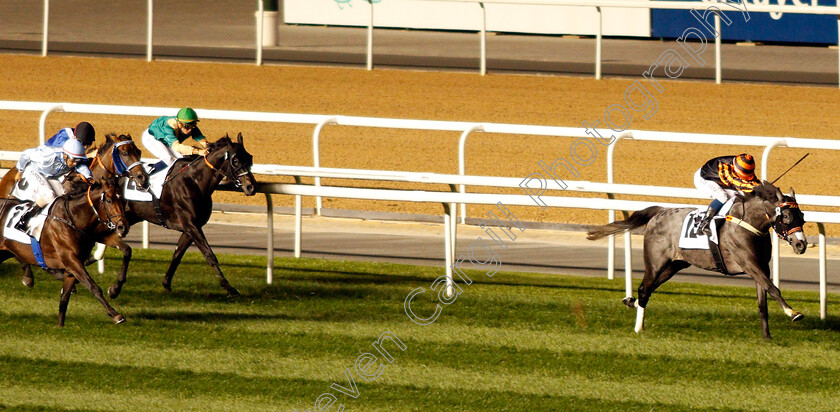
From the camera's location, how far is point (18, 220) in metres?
6.90

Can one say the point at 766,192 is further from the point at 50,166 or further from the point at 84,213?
the point at 50,166

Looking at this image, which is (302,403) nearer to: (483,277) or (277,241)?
(483,277)

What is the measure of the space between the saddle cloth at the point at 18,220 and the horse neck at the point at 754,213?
12.2ft

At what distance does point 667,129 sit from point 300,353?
23.9 feet

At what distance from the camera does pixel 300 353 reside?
6.19m

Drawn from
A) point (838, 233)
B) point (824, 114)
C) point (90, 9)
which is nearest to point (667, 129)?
point (824, 114)

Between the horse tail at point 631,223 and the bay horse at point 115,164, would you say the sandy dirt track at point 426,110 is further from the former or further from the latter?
the horse tail at point 631,223

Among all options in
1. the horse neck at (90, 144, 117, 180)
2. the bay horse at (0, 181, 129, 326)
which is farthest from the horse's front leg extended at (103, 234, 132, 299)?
the horse neck at (90, 144, 117, 180)

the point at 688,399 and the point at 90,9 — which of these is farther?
the point at 90,9

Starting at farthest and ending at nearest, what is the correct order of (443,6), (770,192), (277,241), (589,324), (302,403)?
(443,6)
(277,241)
(589,324)
(770,192)
(302,403)

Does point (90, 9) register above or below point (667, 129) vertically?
above

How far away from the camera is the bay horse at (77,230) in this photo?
660 cm

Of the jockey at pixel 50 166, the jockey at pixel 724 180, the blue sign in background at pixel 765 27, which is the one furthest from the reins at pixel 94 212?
the blue sign in background at pixel 765 27

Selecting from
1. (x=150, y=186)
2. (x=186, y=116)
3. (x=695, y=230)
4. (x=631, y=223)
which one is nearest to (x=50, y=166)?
(x=150, y=186)
